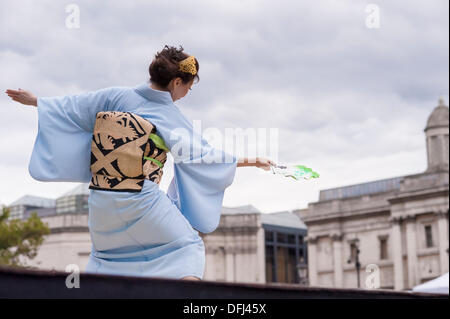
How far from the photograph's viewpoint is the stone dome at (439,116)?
46844 mm

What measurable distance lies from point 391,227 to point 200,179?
150ft

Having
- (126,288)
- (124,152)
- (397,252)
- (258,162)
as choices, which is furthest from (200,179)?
(397,252)

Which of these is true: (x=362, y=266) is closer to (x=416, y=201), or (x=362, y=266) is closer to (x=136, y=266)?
(x=416, y=201)

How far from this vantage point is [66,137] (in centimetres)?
424

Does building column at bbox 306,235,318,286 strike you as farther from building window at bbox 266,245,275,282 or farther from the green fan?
the green fan

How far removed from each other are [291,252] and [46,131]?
6026cm

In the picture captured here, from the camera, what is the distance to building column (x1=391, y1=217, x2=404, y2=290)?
152ft

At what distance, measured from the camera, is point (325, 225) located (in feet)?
172

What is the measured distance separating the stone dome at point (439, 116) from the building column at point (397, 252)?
261 inches

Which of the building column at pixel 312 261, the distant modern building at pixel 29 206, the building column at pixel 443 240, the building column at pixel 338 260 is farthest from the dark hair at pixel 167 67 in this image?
the distant modern building at pixel 29 206

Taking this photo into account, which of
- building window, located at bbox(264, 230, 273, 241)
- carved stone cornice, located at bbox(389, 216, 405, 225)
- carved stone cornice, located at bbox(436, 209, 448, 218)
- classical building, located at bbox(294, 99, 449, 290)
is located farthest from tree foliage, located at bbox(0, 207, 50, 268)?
building window, located at bbox(264, 230, 273, 241)

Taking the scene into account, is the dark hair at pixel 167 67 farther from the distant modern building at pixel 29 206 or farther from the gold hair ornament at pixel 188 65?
the distant modern building at pixel 29 206

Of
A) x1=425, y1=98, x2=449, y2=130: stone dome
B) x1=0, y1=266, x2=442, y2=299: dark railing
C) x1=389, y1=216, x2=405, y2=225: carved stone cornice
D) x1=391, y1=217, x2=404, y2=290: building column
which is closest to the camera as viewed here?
x1=0, y1=266, x2=442, y2=299: dark railing

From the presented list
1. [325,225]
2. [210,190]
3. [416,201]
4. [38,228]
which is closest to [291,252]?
[325,225]
